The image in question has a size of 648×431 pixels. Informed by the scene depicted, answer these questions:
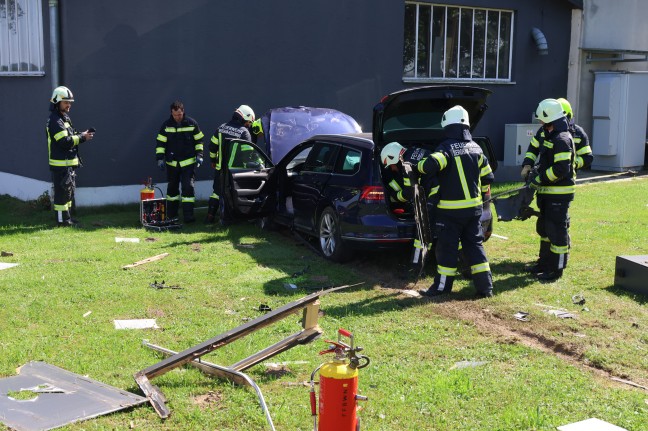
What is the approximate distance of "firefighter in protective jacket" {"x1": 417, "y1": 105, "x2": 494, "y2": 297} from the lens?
293 inches

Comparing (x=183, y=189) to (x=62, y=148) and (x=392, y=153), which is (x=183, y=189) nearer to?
(x=62, y=148)

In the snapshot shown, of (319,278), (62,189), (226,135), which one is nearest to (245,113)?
(226,135)

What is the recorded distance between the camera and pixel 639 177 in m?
17.4

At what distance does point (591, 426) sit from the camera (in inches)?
181

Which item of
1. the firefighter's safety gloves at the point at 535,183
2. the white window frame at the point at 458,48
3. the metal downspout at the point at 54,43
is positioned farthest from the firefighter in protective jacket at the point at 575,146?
the metal downspout at the point at 54,43

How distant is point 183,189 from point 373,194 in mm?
4424

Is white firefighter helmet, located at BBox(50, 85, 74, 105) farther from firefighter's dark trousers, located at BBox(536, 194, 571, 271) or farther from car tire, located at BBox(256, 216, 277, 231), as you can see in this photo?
firefighter's dark trousers, located at BBox(536, 194, 571, 271)

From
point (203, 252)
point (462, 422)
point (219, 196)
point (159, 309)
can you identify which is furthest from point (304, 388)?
point (219, 196)

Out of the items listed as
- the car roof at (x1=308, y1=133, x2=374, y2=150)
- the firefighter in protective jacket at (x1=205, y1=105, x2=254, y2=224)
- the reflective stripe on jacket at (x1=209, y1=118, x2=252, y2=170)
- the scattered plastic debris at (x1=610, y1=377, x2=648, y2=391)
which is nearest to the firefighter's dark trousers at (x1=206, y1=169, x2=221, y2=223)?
the firefighter in protective jacket at (x1=205, y1=105, x2=254, y2=224)

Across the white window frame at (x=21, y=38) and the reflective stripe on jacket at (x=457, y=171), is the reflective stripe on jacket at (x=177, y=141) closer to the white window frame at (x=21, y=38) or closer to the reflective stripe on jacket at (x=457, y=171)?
the white window frame at (x=21, y=38)

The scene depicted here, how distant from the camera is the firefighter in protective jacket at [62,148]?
36.6 ft

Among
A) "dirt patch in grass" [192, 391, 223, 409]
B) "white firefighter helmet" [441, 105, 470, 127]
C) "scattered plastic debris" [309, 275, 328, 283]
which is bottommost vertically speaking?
"dirt patch in grass" [192, 391, 223, 409]

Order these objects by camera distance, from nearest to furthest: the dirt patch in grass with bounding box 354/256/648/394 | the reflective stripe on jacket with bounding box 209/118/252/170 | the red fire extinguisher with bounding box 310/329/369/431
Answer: the red fire extinguisher with bounding box 310/329/369/431 < the dirt patch in grass with bounding box 354/256/648/394 < the reflective stripe on jacket with bounding box 209/118/252/170

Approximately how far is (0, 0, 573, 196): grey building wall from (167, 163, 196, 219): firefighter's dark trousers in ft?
4.48
